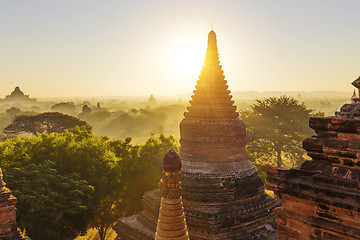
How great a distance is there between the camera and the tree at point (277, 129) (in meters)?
36.6

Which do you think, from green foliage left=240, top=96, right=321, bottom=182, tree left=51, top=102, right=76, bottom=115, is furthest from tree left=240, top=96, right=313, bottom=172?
tree left=51, top=102, right=76, bottom=115

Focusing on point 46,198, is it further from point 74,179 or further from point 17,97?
point 17,97

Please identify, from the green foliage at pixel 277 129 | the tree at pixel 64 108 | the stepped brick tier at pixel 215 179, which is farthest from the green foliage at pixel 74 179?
the tree at pixel 64 108

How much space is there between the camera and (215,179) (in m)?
14.5


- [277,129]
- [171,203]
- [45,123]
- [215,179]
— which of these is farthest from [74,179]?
[277,129]

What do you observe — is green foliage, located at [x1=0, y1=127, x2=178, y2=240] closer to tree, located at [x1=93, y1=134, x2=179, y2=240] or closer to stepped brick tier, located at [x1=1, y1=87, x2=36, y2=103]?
tree, located at [x1=93, y1=134, x2=179, y2=240]

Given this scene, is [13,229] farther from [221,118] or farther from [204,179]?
[221,118]

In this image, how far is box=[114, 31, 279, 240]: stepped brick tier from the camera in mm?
13805

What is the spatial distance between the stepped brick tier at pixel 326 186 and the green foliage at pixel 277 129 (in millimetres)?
31879

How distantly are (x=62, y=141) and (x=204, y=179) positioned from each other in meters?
11.6

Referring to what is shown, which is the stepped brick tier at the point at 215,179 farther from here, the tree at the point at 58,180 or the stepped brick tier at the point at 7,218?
the stepped brick tier at the point at 7,218

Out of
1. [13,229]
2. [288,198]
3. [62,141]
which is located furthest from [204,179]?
[62,141]

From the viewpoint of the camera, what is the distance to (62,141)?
68.7 ft

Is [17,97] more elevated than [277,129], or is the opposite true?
[17,97]
